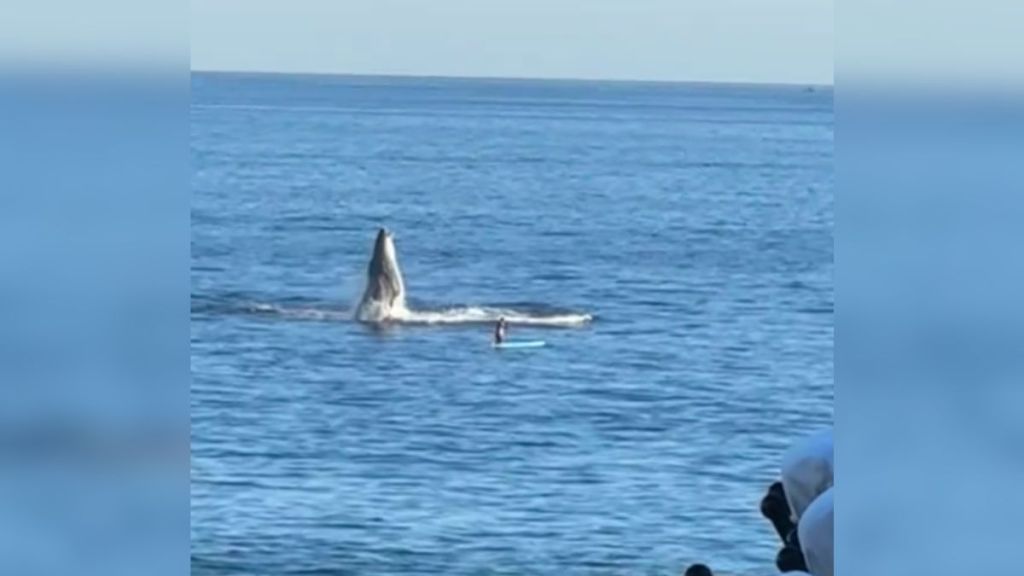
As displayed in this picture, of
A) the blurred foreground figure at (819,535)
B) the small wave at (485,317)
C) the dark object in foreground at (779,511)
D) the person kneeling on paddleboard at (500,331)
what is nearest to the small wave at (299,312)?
the small wave at (485,317)

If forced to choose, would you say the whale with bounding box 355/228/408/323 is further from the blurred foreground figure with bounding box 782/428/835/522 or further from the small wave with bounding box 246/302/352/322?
the blurred foreground figure with bounding box 782/428/835/522

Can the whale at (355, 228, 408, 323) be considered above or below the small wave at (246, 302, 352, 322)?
above

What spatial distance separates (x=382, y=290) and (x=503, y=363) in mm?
2564

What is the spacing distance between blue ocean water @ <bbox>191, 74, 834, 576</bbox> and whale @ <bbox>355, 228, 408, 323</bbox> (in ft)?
0.65

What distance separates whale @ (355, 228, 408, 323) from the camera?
1564cm

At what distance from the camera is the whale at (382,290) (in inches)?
616
